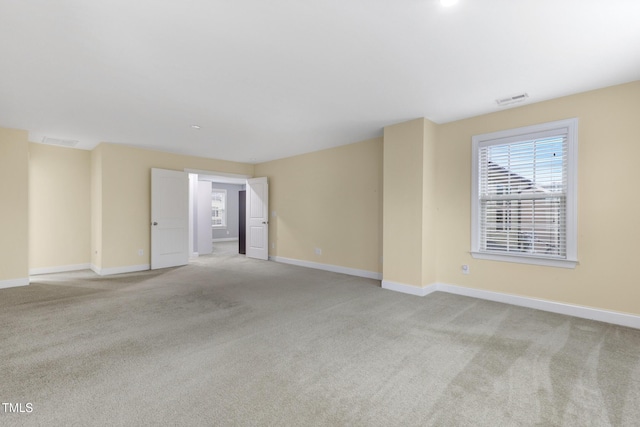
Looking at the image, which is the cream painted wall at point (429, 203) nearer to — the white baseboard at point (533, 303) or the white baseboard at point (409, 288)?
the white baseboard at point (409, 288)

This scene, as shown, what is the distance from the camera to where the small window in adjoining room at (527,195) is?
333cm

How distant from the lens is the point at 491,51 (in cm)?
247

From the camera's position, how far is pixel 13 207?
4551 mm

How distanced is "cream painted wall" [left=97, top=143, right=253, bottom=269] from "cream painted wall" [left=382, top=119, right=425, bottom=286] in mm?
4794

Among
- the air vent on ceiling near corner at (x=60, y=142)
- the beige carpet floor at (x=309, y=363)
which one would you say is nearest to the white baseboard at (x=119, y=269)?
the beige carpet floor at (x=309, y=363)

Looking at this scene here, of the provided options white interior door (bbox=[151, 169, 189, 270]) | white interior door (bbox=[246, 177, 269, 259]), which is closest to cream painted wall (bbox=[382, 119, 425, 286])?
white interior door (bbox=[246, 177, 269, 259])

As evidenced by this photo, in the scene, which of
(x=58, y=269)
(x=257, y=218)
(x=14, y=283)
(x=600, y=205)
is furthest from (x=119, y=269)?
(x=600, y=205)

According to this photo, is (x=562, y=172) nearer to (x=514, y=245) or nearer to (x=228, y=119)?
(x=514, y=245)

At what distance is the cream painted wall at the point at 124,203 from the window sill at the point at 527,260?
6052mm

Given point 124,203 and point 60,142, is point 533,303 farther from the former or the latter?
point 60,142

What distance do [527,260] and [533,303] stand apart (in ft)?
1.69

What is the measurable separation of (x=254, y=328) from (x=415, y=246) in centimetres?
245

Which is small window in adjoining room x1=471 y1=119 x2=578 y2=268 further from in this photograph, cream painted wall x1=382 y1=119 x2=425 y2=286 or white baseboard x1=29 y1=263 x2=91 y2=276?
white baseboard x1=29 y1=263 x2=91 y2=276

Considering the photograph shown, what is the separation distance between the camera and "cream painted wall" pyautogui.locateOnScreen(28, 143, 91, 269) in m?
5.48
